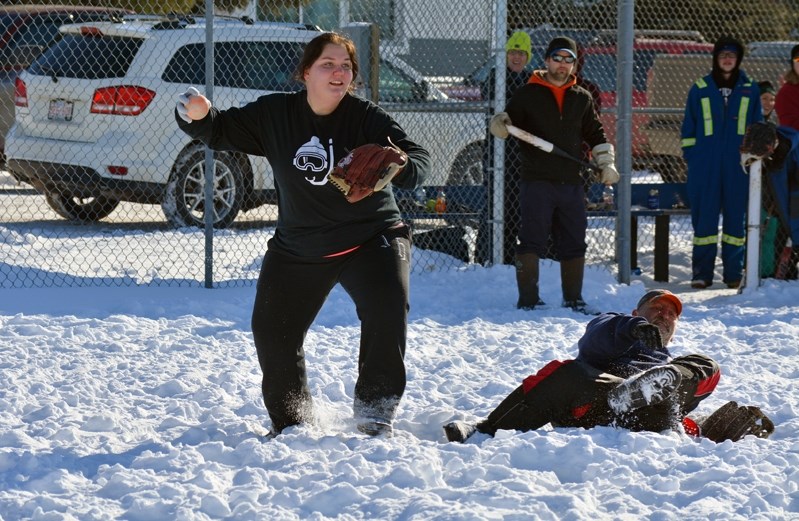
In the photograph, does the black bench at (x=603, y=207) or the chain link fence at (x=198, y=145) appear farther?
the black bench at (x=603, y=207)

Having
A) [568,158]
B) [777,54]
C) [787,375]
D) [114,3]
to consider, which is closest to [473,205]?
A: [568,158]

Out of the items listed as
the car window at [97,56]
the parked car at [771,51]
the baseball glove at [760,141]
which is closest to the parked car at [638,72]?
the parked car at [771,51]

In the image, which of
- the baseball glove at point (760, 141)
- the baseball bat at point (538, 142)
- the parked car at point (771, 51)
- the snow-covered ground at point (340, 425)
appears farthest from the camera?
the parked car at point (771, 51)

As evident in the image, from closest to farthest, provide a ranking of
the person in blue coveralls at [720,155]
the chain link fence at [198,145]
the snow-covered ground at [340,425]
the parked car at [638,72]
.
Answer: the snow-covered ground at [340,425], the chain link fence at [198,145], the person in blue coveralls at [720,155], the parked car at [638,72]

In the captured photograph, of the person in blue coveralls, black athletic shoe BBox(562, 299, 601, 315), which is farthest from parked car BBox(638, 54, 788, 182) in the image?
black athletic shoe BBox(562, 299, 601, 315)

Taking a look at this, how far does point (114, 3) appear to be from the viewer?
17125 mm

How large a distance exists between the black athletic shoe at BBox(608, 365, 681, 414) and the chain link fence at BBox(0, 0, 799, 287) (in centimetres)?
445

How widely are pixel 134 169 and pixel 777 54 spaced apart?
8.55 meters

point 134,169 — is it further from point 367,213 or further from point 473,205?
point 367,213

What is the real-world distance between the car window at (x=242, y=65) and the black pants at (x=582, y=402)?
6116 millimetres

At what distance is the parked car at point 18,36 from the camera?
1231cm

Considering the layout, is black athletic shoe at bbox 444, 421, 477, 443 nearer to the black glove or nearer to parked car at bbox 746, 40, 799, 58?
the black glove

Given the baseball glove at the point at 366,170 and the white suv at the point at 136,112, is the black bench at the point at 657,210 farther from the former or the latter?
the baseball glove at the point at 366,170

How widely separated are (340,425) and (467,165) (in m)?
5.09
